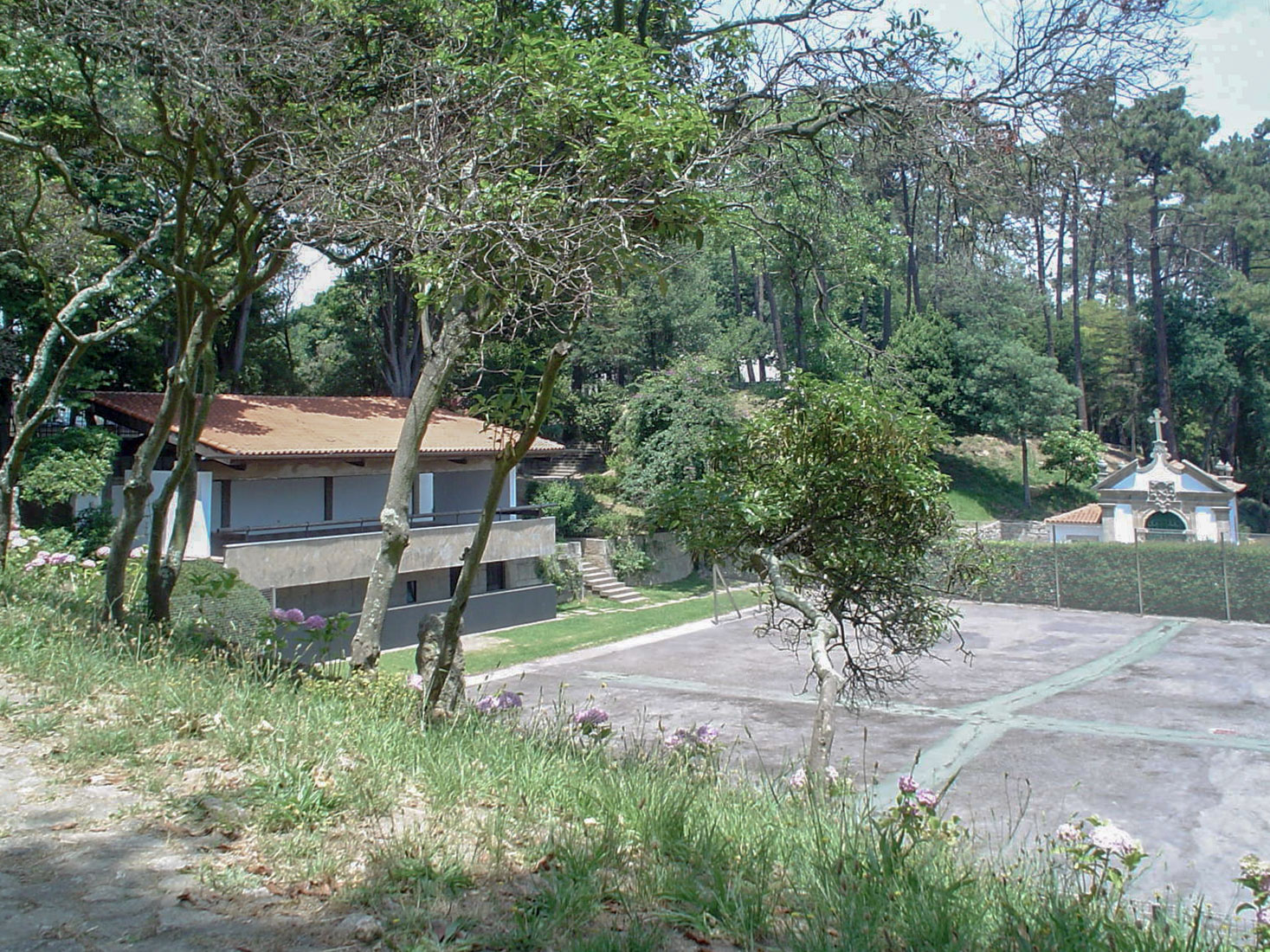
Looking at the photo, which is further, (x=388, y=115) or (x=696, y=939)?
(x=388, y=115)

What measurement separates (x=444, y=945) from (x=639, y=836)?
3.97 ft

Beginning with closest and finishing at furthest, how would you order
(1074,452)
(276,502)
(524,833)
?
(524,833) → (276,502) → (1074,452)

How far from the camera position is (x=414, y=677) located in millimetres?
6652

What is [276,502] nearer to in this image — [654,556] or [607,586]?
[607,586]

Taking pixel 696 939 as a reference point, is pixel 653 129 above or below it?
above

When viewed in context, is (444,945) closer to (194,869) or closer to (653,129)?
(194,869)

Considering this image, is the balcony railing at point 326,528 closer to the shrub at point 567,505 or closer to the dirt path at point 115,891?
the shrub at point 567,505

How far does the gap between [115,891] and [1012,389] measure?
44.1m

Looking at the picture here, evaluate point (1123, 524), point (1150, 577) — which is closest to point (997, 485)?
point (1123, 524)

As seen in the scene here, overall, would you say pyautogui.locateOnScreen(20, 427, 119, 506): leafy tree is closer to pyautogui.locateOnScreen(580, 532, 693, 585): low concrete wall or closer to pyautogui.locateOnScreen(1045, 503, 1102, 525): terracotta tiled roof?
pyautogui.locateOnScreen(580, 532, 693, 585): low concrete wall

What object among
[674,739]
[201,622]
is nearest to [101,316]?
[201,622]

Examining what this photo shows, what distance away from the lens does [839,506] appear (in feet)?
24.8

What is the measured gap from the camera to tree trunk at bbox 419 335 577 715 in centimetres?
615

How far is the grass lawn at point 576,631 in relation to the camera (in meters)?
20.8
